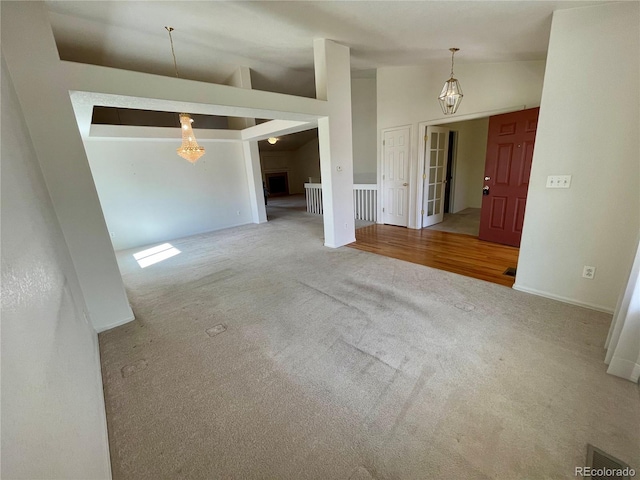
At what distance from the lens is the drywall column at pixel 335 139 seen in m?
3.73

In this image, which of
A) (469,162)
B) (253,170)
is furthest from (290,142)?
(469,162)

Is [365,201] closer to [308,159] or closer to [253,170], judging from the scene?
[253,170]

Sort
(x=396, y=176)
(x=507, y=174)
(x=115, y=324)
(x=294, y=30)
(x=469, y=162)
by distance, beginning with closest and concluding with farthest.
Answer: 1. (x=115, y=324)
2. (x=294, y=30)
3. (x=507, y=174)
4. (x=396, y=176)
5. (x=469, y=162)

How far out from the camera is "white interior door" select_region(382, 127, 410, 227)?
206 inches

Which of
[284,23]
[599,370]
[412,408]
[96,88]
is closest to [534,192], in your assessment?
[599,370]

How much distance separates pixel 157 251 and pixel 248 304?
3.19 metres

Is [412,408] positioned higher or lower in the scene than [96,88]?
lower

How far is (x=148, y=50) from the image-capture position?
4211mm

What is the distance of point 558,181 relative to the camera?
2.37m

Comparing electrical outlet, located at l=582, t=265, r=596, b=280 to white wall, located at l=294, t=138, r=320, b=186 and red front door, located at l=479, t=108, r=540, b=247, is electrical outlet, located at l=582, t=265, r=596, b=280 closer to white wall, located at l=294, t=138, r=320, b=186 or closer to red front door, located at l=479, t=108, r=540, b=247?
red front door, located at l=479, t=108, r=540, b=247

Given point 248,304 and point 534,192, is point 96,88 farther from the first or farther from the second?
point 534,192

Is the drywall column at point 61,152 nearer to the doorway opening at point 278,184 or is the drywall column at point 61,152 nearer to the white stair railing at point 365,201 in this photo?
the white stair railing at point 365,201

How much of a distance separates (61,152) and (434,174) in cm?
557

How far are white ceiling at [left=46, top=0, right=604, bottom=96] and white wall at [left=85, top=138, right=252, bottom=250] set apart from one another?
1.51 metres
